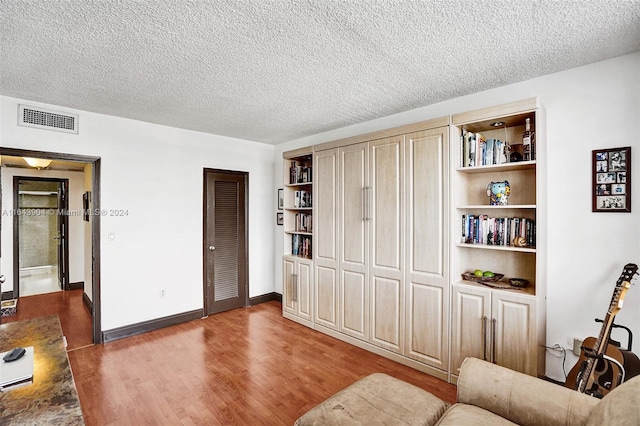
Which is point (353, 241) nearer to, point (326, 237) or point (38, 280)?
point (326, 237)

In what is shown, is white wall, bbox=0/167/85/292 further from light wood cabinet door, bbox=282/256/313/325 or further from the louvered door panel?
light wood cabinet door, bbox=282/256/313/325

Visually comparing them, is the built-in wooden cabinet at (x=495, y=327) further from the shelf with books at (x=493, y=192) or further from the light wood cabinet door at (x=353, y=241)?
the light wood cabinet door at (x=353, y=241)

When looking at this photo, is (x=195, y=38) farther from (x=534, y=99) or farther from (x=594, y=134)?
(x=594, y=134)

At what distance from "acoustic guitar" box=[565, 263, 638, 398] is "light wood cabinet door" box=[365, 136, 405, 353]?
55.9 inches

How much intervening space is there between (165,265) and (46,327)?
7.52 feet

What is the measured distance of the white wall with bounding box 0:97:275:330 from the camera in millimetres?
3650

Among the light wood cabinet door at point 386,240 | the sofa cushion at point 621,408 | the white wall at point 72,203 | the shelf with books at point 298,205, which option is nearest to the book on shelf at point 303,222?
the shelf with books at point 298,205

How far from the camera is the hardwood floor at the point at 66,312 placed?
3.83 metres

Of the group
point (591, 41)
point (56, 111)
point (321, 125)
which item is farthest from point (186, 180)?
point (591, 41)

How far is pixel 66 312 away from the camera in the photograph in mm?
4770

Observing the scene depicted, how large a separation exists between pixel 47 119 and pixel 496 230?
178 inches

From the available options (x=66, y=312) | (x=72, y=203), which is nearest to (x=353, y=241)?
(x=66, y=312)

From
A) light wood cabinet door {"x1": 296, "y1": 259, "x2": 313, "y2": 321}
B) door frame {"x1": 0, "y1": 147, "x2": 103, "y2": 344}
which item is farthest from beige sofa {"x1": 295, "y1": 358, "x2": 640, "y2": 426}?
door frame {"x1": 0, "y1": 147, "x2": 103, "y2": 344}

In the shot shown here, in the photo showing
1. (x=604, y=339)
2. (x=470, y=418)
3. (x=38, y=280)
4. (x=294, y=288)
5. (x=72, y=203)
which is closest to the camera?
(x=470, y=418)
